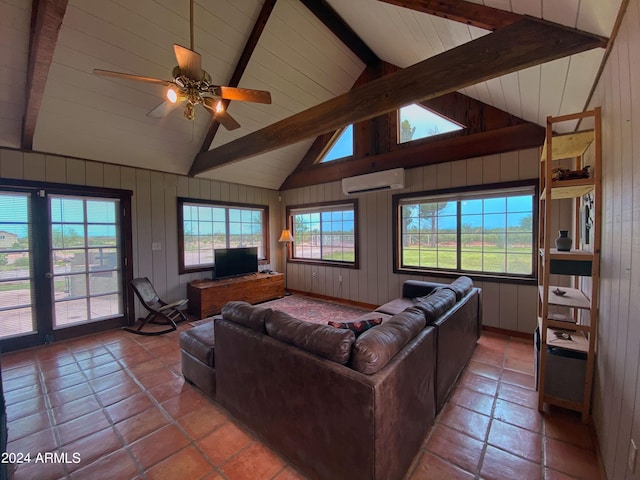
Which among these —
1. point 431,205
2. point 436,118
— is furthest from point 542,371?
point 436,118

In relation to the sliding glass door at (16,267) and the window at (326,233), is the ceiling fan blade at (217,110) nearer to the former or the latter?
the window at (326,233)

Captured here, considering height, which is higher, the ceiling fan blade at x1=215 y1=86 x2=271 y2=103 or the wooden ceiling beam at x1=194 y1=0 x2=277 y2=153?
the wooden ceiling beam at x1=194 y1=0 x2=277 y2=153

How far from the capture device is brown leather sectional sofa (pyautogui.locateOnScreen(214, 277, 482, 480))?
4.09 feet

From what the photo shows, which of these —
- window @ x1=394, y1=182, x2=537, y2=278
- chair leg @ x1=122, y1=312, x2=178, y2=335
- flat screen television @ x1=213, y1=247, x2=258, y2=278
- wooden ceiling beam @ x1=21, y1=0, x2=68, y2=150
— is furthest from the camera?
flat screen television @ x1=213, y1=247, x2=258, y2=278

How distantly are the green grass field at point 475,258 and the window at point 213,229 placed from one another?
3267 millimetres

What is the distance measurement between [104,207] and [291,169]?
3.39 m

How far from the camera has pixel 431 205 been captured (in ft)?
13.6

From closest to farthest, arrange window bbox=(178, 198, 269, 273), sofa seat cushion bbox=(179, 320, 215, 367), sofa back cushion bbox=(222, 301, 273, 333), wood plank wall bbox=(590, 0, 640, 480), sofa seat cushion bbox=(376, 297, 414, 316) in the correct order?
wood plank wall bbox=(590, 0, 640, 480) < sofa back cushion bbox=(222, 301, 273, 333) < sofa seat cushion bbox=(179, 320, 215, 367) < sofa seat cushion bbox=(376, 297, 414, 316) < window bbox=(178, 198, 269, 273)

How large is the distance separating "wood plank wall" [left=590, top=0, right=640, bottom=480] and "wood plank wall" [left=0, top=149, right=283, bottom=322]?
204 inches

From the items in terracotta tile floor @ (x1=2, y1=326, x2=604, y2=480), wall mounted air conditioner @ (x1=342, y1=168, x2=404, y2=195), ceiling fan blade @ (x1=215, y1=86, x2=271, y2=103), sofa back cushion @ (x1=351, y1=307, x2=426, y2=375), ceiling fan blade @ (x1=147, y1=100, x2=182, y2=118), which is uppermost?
ceiling fan blade @ (x1=215, y1=86, x2=271, y2=103)

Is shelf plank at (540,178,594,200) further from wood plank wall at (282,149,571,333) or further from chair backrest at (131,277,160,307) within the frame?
chair backrest at (131,277,160,307)

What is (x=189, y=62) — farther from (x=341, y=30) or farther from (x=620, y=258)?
(x=620, y=258)

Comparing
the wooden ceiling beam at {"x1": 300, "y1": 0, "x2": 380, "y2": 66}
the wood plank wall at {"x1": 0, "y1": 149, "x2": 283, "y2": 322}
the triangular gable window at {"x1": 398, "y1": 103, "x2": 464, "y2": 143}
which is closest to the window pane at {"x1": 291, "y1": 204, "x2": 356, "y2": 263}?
the triangular gable window at {"x1": 398, "y1": 103, "x2": 464, "y2": 143}

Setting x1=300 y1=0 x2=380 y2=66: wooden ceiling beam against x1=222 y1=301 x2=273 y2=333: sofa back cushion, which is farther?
x1=300 y1=0 x2=380 y2=66: wooden ceiling beam
